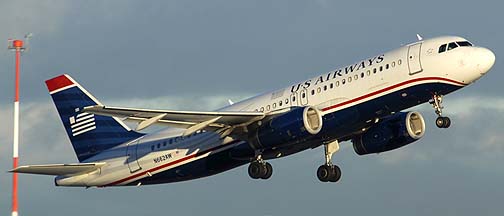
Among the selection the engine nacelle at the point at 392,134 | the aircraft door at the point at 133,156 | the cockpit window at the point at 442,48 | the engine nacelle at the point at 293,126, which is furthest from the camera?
the aircraft door at the point at 133,156

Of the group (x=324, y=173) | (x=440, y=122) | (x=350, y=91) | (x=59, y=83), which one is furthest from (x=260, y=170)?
(x=59, y=83)

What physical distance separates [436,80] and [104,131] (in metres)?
23.3

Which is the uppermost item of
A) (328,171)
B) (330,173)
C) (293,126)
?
(328,171)

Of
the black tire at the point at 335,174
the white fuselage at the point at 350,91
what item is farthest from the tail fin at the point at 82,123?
the black tire at the point at 335,174

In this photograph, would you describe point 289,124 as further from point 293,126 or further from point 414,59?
point 414,59

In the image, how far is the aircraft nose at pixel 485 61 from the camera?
68.1 m

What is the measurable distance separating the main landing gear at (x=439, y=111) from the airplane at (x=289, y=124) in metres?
0.05

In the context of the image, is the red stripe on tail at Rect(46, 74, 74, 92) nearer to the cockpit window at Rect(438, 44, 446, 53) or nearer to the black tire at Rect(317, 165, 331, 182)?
the black tire at Rect(317, 165, 331, 182)

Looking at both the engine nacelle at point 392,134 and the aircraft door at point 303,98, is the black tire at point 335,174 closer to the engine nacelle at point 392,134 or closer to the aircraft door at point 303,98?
the engine nacelle at point 392,134

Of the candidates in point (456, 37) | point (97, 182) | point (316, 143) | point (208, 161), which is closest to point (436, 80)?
point (456, 37)

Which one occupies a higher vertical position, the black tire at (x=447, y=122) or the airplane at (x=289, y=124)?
the airplane at (x=289, y=124)

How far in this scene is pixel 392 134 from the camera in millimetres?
76438

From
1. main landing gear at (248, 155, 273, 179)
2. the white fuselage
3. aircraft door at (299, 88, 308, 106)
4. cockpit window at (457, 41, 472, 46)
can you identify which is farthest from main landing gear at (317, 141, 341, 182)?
cockpit window at (457, 41, 472, 46)

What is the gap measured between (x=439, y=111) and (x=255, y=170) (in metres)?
10.9
